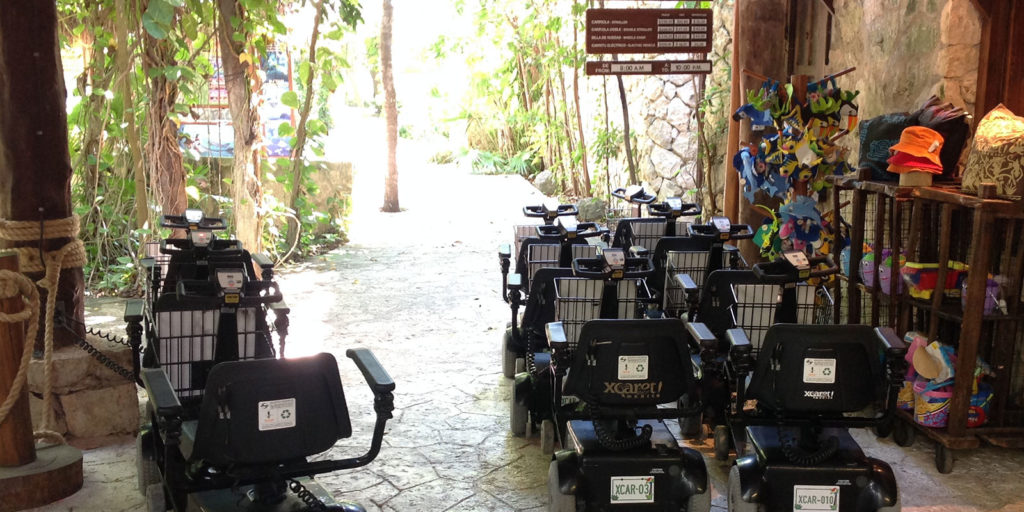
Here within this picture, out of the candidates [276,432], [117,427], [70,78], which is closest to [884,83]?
[276,432]

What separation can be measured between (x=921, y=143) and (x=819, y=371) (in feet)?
5.62

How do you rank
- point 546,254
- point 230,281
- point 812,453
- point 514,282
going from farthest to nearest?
point 546,254
point 514,282
point 230,281
point 812,453

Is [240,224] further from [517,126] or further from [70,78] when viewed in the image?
[517,126]

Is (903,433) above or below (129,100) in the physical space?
below

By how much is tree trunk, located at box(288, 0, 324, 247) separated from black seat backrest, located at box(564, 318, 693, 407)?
5.22 m

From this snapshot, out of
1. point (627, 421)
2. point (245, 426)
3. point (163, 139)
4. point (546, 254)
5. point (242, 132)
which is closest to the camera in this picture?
point (245, 426)

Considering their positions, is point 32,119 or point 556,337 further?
point 32,119

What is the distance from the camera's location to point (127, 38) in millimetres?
6375

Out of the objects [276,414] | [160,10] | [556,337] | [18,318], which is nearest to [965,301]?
[556,337]

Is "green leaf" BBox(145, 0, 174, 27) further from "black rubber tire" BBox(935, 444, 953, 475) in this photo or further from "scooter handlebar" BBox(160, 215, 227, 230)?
"black rubber tire" BBox(935, 444, 953, 475)

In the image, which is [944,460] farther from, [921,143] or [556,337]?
[556,337]

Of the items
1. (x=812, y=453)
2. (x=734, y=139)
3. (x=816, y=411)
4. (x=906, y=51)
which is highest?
(x=906, y=51)

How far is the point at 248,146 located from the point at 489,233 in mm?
3621

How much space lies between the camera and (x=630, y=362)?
3248 millimetres
